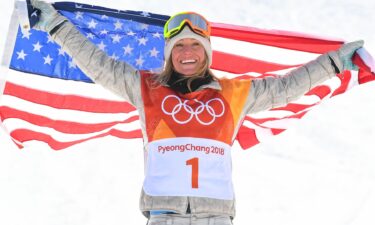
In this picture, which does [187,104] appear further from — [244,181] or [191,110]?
[244,181]

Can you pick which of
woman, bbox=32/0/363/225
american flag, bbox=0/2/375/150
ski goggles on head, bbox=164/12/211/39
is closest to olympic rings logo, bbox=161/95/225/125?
woman, bbox=32/0/363/225

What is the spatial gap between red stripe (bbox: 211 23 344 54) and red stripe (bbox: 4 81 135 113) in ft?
3.84

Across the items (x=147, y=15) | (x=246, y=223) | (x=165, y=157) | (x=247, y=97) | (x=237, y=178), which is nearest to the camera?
(x=165, y=157)

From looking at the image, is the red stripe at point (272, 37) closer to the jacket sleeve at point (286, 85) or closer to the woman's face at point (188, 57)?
the jacket sleeve at point (286, 85)

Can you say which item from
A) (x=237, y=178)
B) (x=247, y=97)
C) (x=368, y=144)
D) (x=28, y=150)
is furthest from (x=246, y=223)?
(x=247, y=97)

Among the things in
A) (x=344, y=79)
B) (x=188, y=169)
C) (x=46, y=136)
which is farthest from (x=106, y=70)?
(x=344, y=79)

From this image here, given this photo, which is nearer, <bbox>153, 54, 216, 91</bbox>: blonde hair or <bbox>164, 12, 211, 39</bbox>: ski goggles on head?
<bbox>153, 54, 216, 91</bbox>: blonde hair

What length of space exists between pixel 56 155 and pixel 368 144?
14.7 feet

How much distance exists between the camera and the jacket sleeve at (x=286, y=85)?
4.76m

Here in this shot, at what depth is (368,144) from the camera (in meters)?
9.60

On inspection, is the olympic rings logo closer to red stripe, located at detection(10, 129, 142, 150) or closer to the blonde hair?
the blonde hair

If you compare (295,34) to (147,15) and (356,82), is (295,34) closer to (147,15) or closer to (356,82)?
(356,82)

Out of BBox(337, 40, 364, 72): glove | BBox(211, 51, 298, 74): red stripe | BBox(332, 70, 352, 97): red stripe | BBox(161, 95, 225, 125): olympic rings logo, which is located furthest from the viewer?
BBox(211, 51, 298, 74): red stripe

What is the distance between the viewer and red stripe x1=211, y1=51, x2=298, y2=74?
6.45 m
